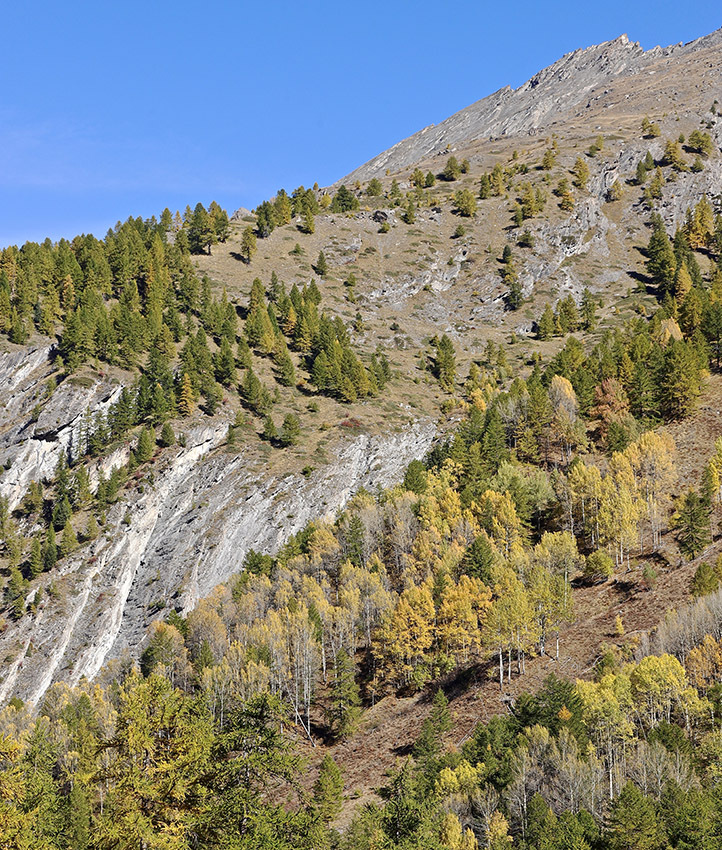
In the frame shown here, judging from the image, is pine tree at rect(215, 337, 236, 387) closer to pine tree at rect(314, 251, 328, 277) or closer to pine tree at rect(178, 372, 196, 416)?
pine tree at rect(178, 372, 196, 416)

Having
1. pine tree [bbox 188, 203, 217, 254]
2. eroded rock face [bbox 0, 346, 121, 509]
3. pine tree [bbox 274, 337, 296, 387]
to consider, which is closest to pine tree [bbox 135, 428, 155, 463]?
eroded rock face [bbox 0, 346, 121, 509]

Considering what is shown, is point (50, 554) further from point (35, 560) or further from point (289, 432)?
point (289, 432)

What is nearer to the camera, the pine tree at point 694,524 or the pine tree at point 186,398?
the pine tree at point 694,524

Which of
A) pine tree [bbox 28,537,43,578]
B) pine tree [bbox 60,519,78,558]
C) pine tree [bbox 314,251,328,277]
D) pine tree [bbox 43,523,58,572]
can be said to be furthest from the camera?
pine tree [bbox 314,251,328,277]

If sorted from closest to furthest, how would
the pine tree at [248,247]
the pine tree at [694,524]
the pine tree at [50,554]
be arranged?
1. the pine tree at [694,524]
2. the pine tree at [50,554]
3. the pine tree at [248,247]

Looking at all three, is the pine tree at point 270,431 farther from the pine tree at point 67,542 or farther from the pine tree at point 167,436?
the pine tree at point 67,542

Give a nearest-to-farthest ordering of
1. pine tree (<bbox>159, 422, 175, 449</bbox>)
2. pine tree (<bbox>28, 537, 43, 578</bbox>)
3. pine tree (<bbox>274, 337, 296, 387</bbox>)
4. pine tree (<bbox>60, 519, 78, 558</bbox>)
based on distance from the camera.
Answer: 1. pine tree (<bbox>28, 537, 43, 578</bbox>)
2. pine tree (<bbox>60, 519, 78, 558</bbox>)
3. pine tree (<bbox>159, 422, 175, 449</bbox>)
4. pine tree (<bbox>274, 337, 296, 387</bbox>)

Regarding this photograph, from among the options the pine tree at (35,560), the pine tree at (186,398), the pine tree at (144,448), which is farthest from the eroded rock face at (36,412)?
the pine tree at (35,560)

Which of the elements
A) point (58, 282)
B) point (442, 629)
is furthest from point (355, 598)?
point (58, 282)

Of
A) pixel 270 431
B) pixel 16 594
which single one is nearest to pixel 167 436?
pixel 270 431

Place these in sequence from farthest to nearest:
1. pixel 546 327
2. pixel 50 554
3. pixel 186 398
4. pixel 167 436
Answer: pixel 546 327 < pixel 186 398 < pixel 167 436 < pixel 50 554

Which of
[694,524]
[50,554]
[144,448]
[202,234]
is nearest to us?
[694,524]

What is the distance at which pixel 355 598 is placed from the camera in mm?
91875

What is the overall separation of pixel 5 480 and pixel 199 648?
57458mm
